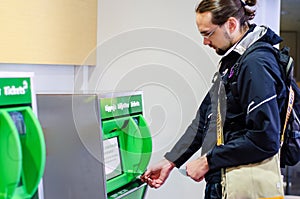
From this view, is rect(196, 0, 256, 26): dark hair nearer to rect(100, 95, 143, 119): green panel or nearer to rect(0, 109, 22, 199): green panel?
rect(100, 95, 143, 119): green panel

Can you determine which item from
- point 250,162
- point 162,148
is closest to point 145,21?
point 162,148

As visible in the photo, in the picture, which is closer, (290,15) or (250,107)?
(250,107)

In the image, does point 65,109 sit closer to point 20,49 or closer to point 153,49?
point 20,49

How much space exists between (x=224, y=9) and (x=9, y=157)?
99cm

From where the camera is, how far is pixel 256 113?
160 centimetres

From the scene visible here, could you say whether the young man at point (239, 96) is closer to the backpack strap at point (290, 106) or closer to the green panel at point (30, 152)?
the backpack strap at point (290, 106)

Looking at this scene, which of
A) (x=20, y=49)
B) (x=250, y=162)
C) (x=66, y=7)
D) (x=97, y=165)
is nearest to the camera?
(x=250, y=162)

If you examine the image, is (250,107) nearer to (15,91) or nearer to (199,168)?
(199,168)

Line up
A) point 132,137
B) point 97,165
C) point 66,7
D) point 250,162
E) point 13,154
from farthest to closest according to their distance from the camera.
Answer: point 66,7 → point 132,137 → point 97,165 → point 250,162 → point 13,154

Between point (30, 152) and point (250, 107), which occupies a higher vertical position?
point (250, 107)

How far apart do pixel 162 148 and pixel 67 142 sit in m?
1.19

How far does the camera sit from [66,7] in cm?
263

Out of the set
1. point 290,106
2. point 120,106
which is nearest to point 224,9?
point 290,106

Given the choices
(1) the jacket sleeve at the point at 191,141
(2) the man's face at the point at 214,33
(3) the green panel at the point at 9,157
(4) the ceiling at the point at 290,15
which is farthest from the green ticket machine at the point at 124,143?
(4) the ceiling at the point at 290,15
